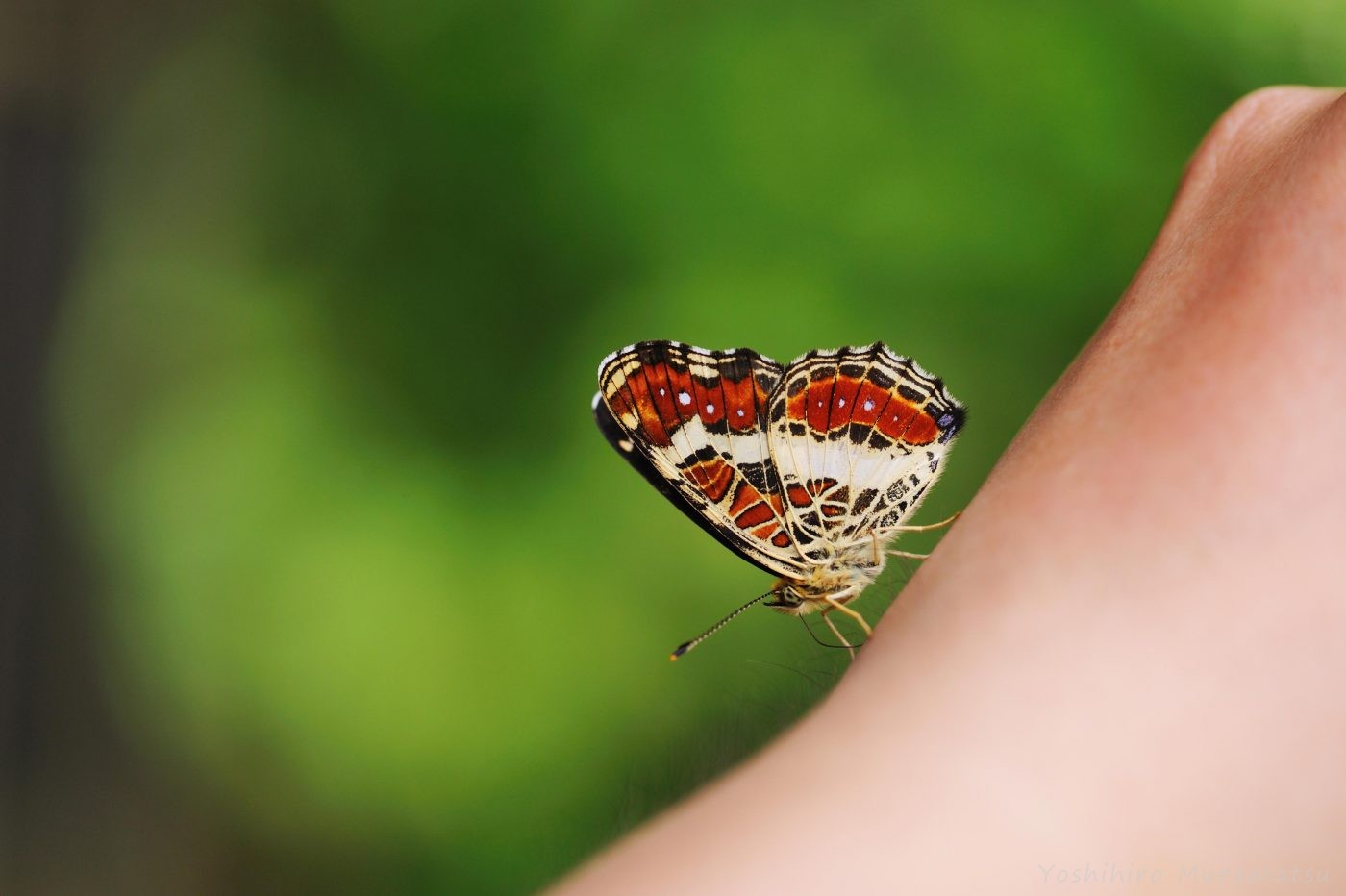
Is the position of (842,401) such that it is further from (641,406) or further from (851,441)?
(641,406)

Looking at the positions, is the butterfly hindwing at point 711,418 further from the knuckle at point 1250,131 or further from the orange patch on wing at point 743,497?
the knuckle at point 1250,131

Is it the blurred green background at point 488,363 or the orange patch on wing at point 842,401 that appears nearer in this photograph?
the orange patch on wing at point 842,401

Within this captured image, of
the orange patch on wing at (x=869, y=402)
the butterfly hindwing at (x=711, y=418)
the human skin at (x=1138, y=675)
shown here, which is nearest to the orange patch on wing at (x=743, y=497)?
the butterfly hindwing at (x=711, y=418)

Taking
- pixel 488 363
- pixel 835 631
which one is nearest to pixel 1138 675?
pixel 835 631

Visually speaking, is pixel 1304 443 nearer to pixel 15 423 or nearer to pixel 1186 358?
pixel 1186 358

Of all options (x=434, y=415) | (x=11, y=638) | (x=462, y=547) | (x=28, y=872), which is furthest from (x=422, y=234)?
(x=28, y=872)
